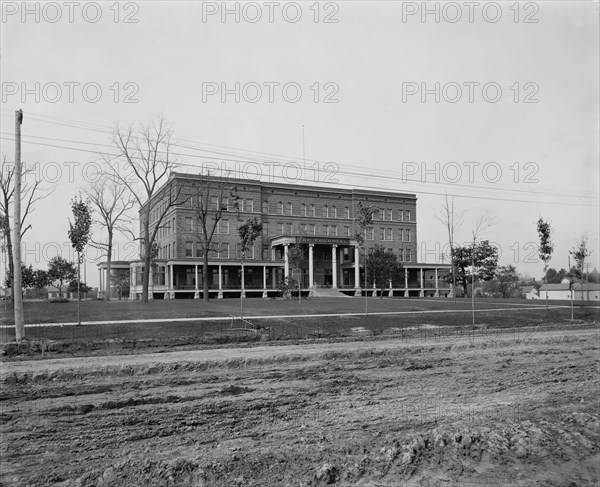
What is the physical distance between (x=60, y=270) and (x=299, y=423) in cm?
Answer: 6019

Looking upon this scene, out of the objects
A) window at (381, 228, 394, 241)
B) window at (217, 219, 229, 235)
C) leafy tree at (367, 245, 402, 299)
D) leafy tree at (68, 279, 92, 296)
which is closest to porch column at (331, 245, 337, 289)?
leafy tree at (367, 245, 402, 299)

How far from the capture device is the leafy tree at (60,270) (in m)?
60.2

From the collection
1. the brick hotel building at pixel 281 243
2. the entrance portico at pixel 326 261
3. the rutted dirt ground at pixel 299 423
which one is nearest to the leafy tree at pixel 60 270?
the brick hotel building at pixel 281 243

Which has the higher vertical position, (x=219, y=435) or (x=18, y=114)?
(x=18, y=114)

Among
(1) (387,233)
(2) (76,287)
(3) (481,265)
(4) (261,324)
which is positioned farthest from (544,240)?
(2) (76,287)

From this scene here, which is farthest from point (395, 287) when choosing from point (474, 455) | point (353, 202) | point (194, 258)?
point (474, 455)

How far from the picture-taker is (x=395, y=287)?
7081 cm

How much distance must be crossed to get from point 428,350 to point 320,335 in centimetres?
537

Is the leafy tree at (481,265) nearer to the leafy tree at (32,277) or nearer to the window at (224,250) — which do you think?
the window at (224,250)

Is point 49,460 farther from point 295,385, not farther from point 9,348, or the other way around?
point 9,348

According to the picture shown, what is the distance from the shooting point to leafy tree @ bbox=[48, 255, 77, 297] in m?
60.2

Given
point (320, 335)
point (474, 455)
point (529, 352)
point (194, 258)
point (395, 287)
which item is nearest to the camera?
point (474, 455)

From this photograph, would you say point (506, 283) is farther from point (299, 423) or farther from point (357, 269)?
point (299, 423)

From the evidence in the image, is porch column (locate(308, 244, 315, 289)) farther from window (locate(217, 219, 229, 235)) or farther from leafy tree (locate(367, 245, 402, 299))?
window (locate(217, 219, 229, 235))
